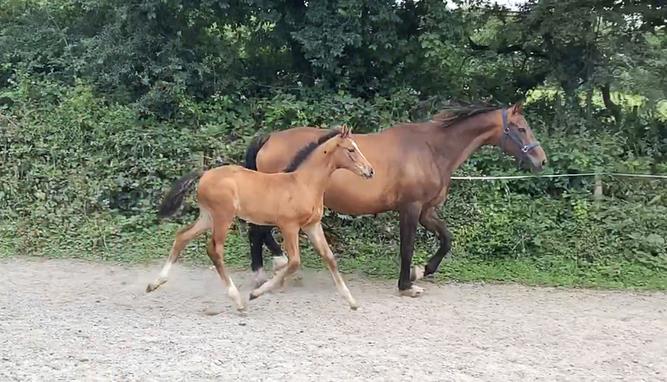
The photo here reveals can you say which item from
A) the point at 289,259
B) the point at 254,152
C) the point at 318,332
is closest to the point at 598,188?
the point at 254,152

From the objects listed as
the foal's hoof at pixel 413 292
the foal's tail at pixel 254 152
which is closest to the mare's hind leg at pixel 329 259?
the foal's hoof at pixel 413 292

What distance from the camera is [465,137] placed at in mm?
6980

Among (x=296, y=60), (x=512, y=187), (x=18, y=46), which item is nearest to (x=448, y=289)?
(x=512, y=187)

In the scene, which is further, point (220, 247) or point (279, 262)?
point (279, 262)

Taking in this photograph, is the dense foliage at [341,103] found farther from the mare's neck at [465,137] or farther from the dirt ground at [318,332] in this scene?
the mare's neck at [465,137]

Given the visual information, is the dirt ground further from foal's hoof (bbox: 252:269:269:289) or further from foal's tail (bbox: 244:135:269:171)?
foal's tail (bbox: 244:135:269:171)

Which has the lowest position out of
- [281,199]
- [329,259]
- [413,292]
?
[413,292]

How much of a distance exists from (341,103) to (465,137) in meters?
3.01

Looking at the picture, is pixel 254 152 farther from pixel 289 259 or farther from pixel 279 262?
pixel 289 259

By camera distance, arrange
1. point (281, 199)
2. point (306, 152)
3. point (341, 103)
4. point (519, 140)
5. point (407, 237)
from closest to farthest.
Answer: point (281, 199) → point (306, 152) → point (407, 237) → point (519, 140) → point (341, 103)

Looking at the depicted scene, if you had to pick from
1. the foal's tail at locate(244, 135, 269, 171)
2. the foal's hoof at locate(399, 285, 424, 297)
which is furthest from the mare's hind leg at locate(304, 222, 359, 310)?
the foal's tail at locate(244, 135, 269, 171)

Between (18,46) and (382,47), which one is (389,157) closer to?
(382,47)

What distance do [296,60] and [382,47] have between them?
52.8 inches

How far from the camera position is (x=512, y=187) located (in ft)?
28.3
